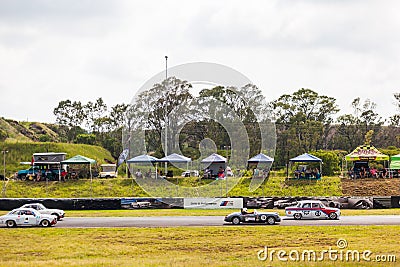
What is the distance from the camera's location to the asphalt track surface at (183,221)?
109ft

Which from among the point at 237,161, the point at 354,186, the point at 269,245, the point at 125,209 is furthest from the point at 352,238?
the point at 237,161

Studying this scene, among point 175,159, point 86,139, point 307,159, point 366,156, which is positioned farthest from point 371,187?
point 86,139

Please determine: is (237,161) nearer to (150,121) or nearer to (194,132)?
(194,132)

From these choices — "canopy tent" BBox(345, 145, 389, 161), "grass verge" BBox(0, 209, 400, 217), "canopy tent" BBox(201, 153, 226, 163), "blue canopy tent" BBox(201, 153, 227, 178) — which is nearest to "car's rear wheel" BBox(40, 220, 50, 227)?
"grass verge" BBox(0, 209, 400, 217)

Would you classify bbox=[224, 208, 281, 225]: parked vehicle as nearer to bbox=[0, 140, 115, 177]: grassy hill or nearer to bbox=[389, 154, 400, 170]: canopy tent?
bbox=[389, 154, 400, 170]: canopy tent

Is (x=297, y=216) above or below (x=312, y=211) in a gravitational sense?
below

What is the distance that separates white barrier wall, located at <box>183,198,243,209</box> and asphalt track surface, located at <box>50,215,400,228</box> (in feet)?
19.4

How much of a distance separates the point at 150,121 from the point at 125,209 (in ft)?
97.5

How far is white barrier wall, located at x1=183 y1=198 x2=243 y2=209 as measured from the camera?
43938mm

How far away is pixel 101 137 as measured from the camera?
4001 inches

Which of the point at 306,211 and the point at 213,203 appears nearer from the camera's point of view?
the point at 306,211

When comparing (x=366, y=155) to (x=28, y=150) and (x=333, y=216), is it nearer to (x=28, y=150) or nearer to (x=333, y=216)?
(x=333, y=216)

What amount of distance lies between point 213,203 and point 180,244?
18740 mm

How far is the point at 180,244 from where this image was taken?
2580 centimetres
